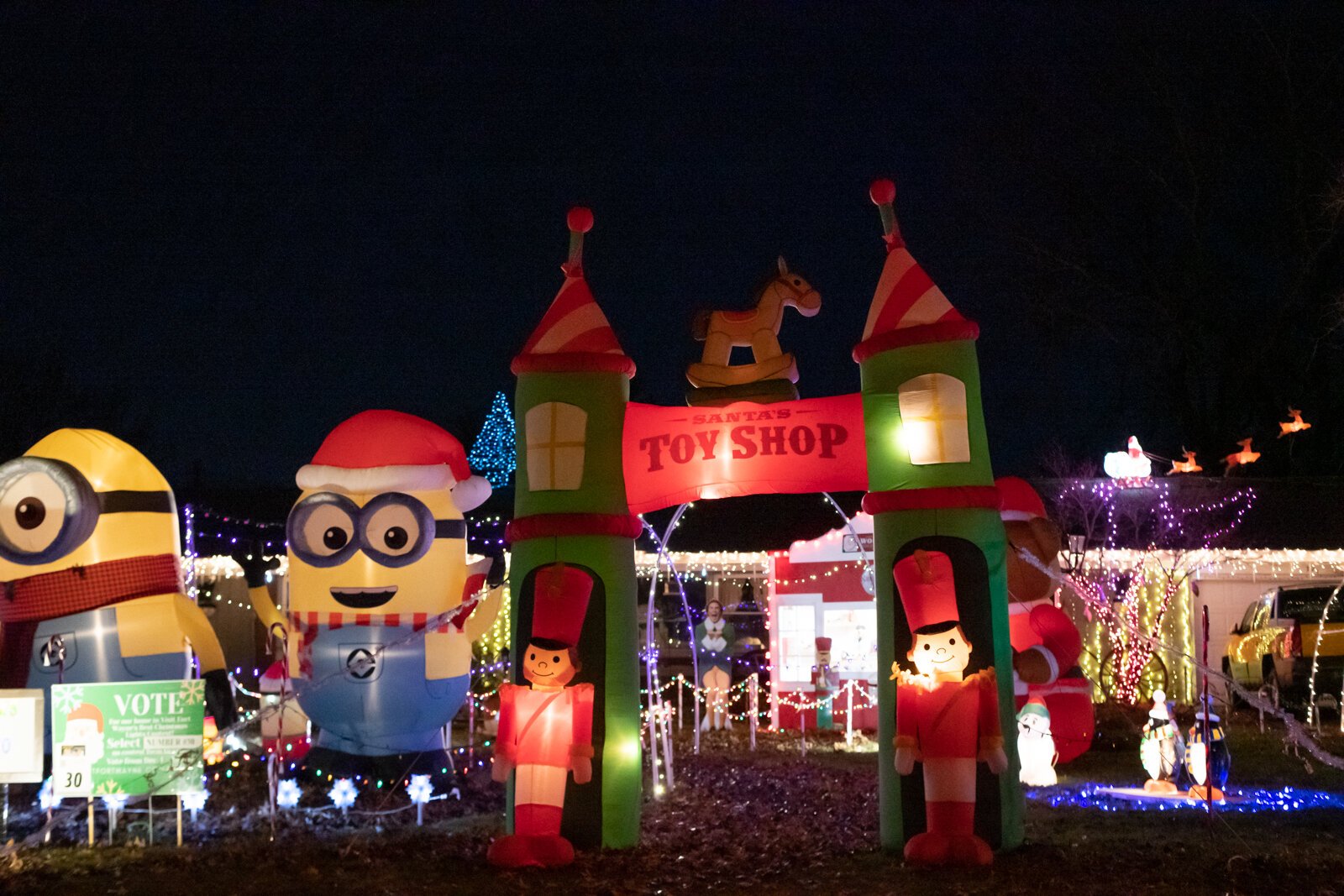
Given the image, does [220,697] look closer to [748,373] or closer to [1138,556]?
[748,373]

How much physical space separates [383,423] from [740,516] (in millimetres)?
14328

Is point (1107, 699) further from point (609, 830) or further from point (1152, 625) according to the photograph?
point (609, 830)

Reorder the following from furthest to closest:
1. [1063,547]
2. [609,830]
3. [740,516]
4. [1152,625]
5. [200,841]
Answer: [740,516], [1152,625], [1063,547], [200,841], [609,830]

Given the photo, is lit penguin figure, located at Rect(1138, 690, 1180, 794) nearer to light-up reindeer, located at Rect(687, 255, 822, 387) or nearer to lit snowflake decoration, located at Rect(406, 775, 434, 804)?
light-up reindeer, located at Rect(687, 255, 822, 387)

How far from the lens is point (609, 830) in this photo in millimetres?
8648

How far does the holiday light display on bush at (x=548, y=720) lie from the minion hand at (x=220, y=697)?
3020 millimetres

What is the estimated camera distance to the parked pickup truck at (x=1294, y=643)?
17328mm

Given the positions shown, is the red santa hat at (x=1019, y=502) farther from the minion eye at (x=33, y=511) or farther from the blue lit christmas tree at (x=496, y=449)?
the blue lit christmas tree at (x=496, y=449)

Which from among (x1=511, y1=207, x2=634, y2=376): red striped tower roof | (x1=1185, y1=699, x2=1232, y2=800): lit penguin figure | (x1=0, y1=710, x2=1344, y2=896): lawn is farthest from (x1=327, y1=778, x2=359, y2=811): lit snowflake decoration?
(x1=1185, y1=699, x2=1232, y2=800): lit penguin figure

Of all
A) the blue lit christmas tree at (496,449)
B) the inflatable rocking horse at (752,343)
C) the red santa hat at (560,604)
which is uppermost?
the blue lit christmas tree at (496,449)

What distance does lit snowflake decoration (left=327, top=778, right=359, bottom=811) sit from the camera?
10.4m

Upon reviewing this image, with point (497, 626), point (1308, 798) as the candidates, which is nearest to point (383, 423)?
point (1308, 798)

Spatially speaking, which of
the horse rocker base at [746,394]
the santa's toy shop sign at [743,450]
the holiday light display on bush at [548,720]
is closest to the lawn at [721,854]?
the holiday light display on bush at [548,720]

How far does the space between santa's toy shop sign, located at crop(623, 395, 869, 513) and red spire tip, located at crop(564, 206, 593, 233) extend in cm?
132
